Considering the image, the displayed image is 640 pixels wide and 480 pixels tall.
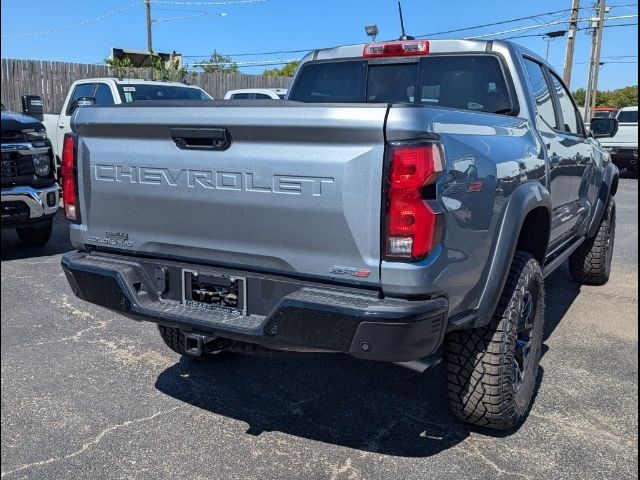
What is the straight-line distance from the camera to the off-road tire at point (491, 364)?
3.03 m

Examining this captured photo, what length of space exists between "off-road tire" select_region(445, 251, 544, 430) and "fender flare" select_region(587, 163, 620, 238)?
2575mm

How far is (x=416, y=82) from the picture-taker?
4.31 metres

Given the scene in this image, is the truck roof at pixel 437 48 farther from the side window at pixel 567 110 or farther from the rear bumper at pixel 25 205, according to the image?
the rear bumper at pixel 25 205

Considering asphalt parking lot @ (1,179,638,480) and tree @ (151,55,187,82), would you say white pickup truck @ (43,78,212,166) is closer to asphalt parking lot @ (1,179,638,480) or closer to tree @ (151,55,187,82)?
asphalt parking lot @ (1,179,638,480)

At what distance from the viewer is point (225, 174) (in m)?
2.72

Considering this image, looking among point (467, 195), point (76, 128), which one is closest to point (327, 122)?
point (467, 195)

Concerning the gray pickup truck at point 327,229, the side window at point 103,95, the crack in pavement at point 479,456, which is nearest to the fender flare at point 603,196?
the gray pickup truck at point 327,229

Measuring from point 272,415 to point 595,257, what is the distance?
12.8ft

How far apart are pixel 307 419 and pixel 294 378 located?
1.77 ft

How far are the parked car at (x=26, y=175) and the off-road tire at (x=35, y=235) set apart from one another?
1.26 ft

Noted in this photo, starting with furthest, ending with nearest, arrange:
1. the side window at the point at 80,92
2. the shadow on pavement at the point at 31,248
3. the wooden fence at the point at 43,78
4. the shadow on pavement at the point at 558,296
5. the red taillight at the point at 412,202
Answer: the wooden fence at the point at 43,78 < the side window at the point at 80,92 < the shadow on pavement at the point at 31,248 < the shadow on pavement at the point at 558,296 < the red taillight at the point at 412,202

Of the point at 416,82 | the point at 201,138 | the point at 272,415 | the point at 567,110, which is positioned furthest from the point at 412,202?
the point at 567,110

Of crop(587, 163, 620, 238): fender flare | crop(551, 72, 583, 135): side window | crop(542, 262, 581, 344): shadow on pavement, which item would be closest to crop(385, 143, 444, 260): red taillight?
crop(542, 262, 581, 344): shadow on pavement

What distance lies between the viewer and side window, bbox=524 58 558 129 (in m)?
4.01
